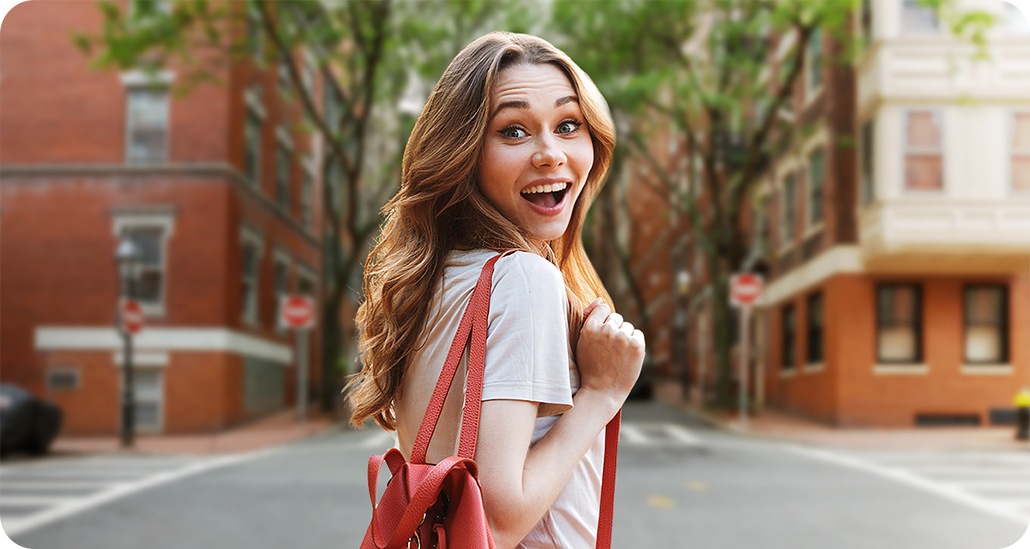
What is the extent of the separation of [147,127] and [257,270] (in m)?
4.11

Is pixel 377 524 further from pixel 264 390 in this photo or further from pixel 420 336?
pixel 264 390

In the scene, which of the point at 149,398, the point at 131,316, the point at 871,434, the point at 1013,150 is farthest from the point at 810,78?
the point at 149,398

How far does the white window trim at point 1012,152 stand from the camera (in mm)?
19797

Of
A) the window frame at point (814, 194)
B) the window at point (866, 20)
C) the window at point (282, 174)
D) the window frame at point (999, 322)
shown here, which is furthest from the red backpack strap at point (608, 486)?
the window at point (282, 174)

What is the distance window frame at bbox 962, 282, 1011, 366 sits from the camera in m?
21.1

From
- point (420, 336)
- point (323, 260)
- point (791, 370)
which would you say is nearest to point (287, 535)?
point (420, 336)

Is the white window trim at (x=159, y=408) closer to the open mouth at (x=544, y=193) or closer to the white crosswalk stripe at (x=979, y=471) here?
the white crosswalk stripe at (x=979, y=471)

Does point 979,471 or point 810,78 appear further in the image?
point 810,78

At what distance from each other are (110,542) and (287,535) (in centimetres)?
127

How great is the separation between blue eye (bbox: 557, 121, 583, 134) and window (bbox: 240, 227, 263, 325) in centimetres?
2209

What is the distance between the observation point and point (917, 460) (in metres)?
14.5

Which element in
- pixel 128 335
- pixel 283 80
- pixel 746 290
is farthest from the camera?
pixel 283 80

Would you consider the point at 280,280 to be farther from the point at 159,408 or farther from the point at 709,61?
the point at 709,61

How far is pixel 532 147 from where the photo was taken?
1.60 m
